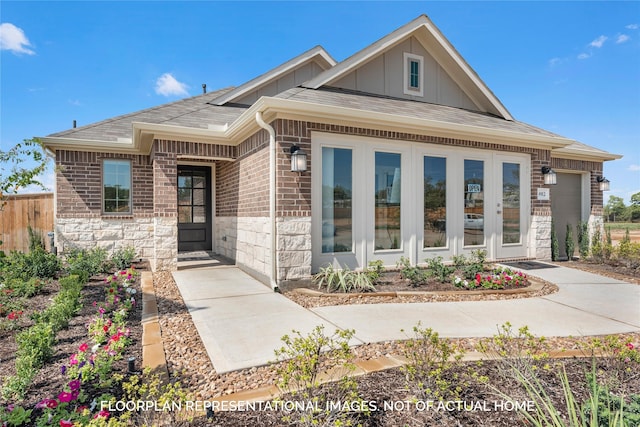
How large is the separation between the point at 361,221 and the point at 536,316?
301 cm

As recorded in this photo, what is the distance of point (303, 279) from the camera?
564cm

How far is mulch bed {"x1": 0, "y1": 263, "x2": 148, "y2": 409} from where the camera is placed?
95.3 inches

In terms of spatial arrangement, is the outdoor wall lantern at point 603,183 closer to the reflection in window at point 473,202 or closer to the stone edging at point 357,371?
the reflection in window at point 473,202

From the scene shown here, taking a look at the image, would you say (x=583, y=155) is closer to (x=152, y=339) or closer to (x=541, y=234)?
(x=541, y=234)

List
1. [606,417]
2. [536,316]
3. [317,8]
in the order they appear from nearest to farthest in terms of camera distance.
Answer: [606,417] → [536,316] → [317,8]

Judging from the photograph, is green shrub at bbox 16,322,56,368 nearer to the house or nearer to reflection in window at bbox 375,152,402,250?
the house

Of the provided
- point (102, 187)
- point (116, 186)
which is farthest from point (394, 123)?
point (102, 187)

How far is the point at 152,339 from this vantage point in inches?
130

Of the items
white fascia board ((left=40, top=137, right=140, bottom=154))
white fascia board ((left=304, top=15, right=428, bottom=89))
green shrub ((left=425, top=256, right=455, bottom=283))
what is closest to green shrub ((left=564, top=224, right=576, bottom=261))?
green shrub ((left=425, top=256, right=455, bottom=283))

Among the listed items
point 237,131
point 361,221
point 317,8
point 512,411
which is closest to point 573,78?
point 317,8

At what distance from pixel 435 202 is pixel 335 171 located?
7.90 feet

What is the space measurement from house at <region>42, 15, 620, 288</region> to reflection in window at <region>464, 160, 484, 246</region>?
30mm

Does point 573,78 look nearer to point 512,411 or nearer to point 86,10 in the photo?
point 512,411

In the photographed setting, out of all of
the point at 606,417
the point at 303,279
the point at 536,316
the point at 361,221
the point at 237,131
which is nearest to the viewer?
the point at 606,417
